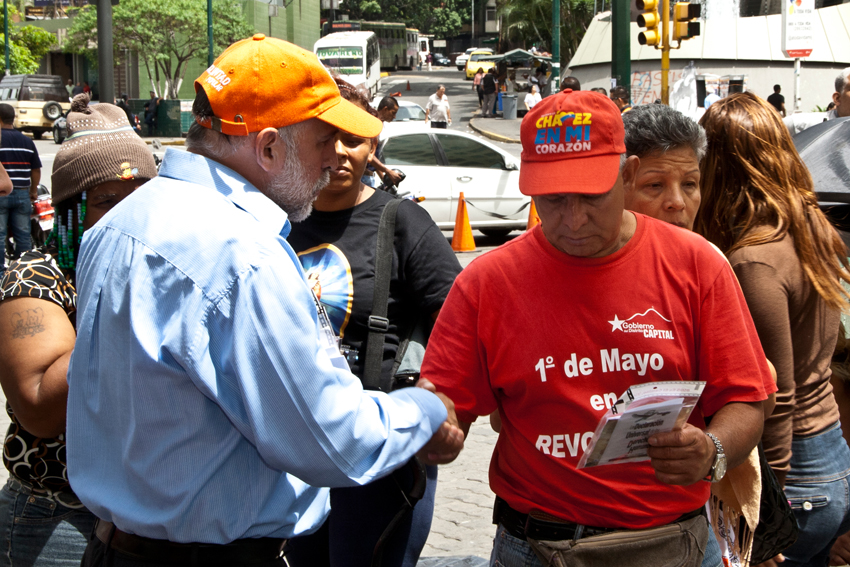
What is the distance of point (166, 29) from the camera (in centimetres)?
4362

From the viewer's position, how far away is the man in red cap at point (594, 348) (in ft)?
6.65

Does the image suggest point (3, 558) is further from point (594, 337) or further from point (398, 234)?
point (594, 337)

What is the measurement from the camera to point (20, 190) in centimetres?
990

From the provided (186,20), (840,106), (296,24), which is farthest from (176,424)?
(296,24)

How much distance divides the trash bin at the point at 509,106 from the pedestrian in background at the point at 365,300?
35.0m

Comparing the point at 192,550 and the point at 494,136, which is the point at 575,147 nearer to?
the point at 192,550

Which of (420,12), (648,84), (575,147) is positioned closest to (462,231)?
(575,147)

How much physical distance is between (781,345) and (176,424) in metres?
1.64

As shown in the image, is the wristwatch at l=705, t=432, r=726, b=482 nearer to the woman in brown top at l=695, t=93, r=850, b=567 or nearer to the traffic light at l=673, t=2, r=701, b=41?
the woman in brown top at l=695, t=93, r=850, b=567

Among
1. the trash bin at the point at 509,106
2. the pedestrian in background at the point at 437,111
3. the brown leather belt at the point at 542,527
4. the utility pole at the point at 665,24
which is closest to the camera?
the brown leather belt at the point at 542,527

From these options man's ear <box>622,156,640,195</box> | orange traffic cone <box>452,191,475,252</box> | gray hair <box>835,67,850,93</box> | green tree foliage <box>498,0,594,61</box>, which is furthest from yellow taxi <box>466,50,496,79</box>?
man's ear <box>622,156,640,195</box>

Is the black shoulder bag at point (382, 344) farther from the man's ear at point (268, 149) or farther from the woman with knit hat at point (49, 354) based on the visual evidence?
the man's ear at point (268, 149)

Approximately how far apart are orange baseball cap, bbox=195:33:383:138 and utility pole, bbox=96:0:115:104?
868cm

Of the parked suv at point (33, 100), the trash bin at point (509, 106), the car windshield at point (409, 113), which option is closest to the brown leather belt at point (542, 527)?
the car windshield at point (409, 113)
